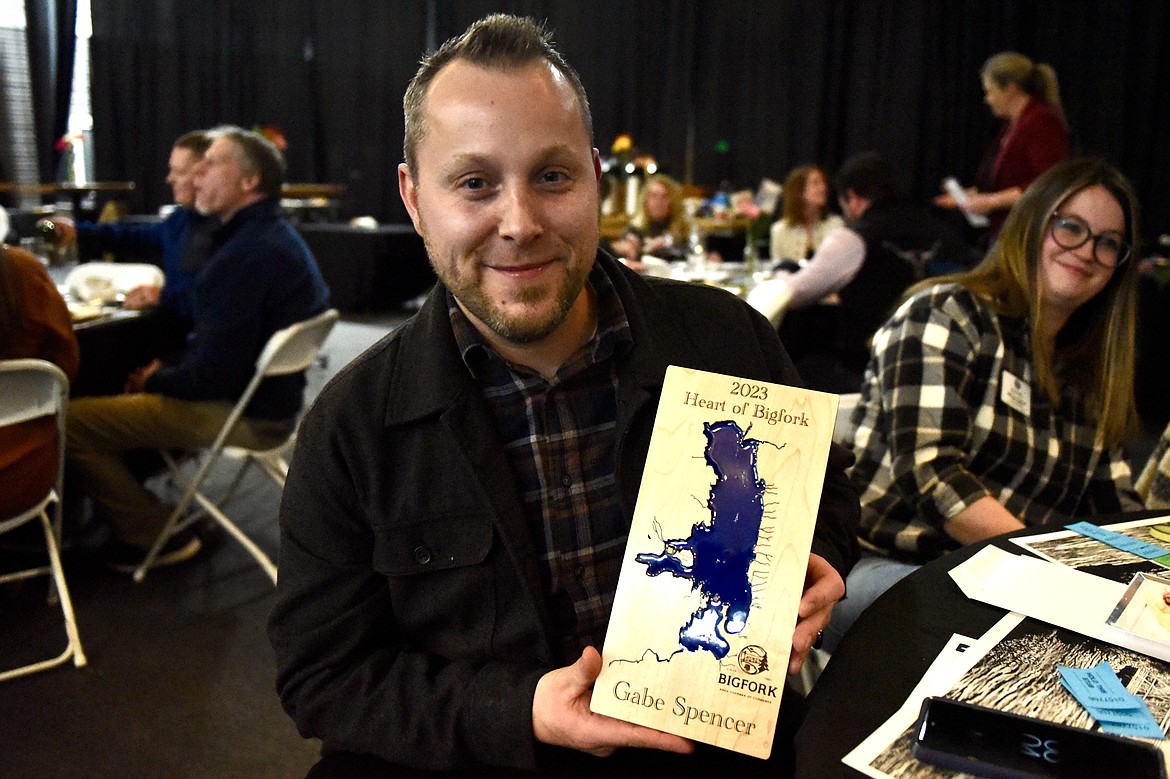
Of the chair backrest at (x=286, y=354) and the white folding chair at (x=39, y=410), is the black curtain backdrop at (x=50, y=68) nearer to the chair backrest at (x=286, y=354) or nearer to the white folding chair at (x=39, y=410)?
the chair backrest at (x=286, y=354)

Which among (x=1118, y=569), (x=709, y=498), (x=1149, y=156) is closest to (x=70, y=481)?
(x=709, y=498)

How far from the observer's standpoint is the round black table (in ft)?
2.57

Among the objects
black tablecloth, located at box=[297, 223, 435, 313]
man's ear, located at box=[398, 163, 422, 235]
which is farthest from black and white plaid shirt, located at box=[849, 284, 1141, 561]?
black tablecloth, located at box=[297, 223, 435, 313]

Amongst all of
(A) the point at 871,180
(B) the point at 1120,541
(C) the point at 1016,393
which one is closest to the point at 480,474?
(B) the point at 1120,541

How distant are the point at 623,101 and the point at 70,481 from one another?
307 inches

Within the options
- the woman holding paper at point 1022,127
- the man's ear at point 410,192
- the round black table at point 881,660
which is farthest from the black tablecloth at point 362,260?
the round black table at point 881,660

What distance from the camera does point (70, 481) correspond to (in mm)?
3049

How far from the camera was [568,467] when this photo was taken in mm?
1122

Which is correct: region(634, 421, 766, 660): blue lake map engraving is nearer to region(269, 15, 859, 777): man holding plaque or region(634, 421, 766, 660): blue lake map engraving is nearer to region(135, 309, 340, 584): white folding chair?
region(269, 15, 859, 777): man holding plaque

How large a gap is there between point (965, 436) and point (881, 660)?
0.88m

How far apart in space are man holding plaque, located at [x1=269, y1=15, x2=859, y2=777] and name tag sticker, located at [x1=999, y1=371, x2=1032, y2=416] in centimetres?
71

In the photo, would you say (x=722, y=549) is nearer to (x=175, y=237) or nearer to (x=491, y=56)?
(x=491, y=56)

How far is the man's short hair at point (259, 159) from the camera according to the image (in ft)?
10.2

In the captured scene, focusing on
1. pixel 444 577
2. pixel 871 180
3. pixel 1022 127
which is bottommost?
pixel 444 577
